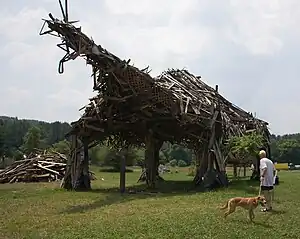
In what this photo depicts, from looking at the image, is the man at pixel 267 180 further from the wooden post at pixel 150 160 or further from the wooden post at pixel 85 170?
the wooden post at pixel 85 170

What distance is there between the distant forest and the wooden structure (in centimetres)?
1031

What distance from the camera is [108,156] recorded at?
171ft

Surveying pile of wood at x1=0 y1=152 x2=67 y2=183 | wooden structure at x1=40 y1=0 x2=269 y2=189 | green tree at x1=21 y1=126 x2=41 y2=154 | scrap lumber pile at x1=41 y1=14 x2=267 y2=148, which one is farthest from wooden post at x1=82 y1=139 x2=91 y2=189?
green tree at x1=21 y1=126 x2=41 y2=154

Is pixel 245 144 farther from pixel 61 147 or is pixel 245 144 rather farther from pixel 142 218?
→ pixel 61 147

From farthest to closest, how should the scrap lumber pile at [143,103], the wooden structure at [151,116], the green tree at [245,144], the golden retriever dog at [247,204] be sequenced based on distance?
the green tree at [245,144], the wooden structure at [151,116], the scrap lumber pile at [143,103], the golden retriever dog at [247,204]

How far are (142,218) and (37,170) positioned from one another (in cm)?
2346

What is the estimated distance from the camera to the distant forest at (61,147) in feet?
174

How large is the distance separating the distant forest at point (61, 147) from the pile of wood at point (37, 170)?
2013 millimetres

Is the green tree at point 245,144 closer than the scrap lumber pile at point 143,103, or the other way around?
the scrap lumber pile at point 143,103

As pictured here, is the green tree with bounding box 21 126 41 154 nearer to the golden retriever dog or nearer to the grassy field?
the grassy field

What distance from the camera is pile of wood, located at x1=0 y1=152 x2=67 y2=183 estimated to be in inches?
1384

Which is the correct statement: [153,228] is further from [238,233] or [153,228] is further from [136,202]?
[136,202]

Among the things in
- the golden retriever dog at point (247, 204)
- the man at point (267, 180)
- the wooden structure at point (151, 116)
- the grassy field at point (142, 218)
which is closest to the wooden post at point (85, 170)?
the wooden structure at point (151, 116)

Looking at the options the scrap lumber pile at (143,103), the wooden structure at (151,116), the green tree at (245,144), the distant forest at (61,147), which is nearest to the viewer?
the scrap lumber pile at (143,103)
